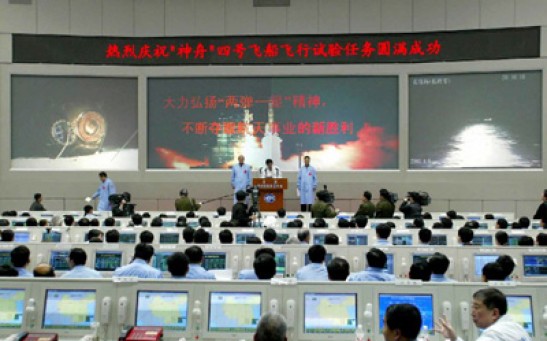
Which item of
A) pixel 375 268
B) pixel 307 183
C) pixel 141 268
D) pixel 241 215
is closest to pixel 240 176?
pixel 307 183

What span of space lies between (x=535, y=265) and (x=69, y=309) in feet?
14.8

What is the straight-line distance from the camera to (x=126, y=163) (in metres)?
16.4

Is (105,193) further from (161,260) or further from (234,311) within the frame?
(234,311)

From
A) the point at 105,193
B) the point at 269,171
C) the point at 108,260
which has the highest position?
the point at 269,171

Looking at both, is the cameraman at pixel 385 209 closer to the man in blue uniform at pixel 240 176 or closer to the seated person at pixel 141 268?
the man in blue uniform at pixel 240 176

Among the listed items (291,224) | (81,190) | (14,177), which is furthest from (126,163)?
(291,224)

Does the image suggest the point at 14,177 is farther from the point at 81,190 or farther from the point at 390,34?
the point at 390,34

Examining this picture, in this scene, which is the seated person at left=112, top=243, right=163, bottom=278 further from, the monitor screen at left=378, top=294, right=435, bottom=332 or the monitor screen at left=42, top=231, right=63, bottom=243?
the monitor screen at left=42, top=231, right=63, bottom=243

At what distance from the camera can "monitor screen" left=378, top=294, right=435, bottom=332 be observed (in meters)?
4.31

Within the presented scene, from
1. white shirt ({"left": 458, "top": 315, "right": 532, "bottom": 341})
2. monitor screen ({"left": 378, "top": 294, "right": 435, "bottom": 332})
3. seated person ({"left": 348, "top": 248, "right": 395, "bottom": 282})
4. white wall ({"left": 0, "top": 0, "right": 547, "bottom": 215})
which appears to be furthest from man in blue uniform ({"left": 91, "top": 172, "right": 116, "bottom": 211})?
white shirt ({"left": 458, "top": 315, "right": 532, "bottom": 341})

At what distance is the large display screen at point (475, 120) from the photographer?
15539mm

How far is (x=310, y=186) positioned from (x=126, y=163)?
4.55 m

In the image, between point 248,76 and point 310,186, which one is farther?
point 248,76

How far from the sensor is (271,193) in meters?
14.6
